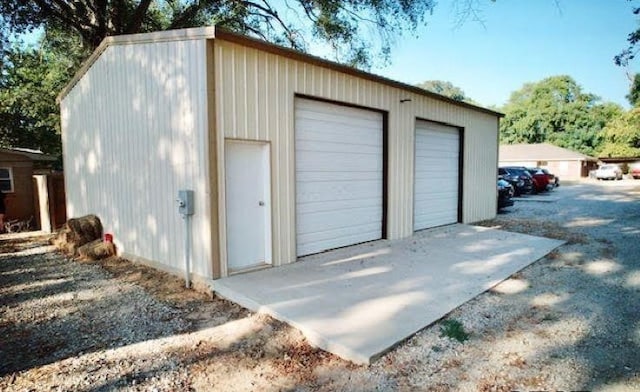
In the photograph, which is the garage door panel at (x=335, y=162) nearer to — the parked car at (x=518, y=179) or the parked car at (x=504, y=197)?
the parked car at (x=504, y=197)

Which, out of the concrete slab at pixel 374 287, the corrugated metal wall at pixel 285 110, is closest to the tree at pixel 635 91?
the corrugated metal wall at pixel 285 110

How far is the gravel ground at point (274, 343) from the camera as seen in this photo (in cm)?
306

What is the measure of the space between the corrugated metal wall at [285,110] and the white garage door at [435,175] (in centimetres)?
54

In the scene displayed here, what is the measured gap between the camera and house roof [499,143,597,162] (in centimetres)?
4072

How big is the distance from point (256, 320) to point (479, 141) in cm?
956

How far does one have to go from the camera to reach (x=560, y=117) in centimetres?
4959

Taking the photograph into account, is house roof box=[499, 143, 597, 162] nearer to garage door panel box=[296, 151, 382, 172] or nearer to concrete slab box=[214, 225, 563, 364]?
concrete slab box=[214, 225, 563, 364]

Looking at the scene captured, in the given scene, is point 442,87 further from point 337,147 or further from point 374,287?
point 374,287

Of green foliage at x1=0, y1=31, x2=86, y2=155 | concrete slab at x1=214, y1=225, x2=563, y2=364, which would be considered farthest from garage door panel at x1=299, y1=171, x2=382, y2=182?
green foliage at x1=0, y1=31, x2=86, y2=155

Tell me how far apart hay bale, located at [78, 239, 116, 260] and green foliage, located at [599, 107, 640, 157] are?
37.5 metres

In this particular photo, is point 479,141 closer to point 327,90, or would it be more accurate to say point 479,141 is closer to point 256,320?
point 327,90

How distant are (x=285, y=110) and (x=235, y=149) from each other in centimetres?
112

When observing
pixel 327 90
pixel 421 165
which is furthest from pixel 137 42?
pixel 421 165

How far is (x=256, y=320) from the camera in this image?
4207 mm
